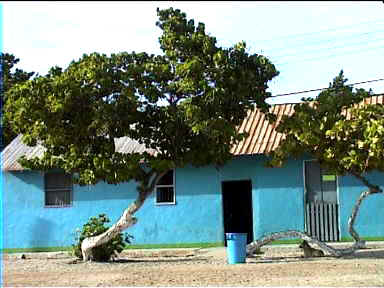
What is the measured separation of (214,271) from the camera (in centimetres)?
1441

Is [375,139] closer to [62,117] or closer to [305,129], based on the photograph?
[305,129]

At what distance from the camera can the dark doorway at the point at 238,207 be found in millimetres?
21781

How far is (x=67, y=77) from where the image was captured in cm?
1623

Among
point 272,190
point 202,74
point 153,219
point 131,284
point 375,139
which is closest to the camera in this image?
point 131,284

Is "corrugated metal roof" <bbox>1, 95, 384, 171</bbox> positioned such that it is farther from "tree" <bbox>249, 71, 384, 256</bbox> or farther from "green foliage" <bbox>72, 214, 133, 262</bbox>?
"green foliage" <bbox>72, 214, 133, 262</bbox>

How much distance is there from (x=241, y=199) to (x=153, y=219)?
3013mm

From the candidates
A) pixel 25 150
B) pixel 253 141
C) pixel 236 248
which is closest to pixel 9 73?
pixel 25 150

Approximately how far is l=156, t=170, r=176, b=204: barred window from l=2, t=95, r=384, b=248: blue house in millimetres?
33

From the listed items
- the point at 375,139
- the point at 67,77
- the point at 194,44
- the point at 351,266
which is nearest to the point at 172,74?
the point at 194,44

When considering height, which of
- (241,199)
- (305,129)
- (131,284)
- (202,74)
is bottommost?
(131,284)

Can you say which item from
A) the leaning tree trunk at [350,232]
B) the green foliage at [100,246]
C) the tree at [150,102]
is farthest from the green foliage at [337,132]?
the green foliage at [100,246]

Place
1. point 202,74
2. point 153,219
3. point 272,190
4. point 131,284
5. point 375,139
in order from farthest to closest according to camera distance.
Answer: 1. point 153,219
2. point 272,190
3. point 202,74
4. point 375,139
5. point 131,284

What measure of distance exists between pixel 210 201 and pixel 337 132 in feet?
22.9

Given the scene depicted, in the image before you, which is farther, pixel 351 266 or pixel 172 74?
pixel 172 74
